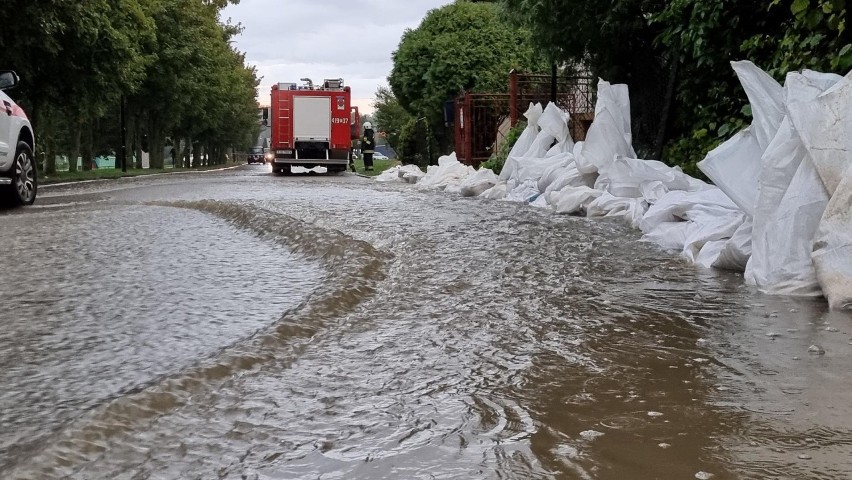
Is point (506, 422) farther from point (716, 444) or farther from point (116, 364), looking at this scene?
point (116, 364)

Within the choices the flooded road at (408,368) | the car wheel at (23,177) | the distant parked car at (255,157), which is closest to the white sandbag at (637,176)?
the flooded road at (408,368)

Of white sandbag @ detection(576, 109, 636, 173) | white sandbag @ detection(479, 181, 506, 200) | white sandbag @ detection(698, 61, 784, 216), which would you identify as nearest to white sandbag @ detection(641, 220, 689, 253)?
white sandbag @ detection(698, 61, 784, 216)

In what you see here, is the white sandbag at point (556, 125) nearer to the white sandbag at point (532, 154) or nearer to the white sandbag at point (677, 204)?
the white sandbag at point (532, 154)

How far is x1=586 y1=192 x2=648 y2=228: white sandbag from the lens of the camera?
7770mm

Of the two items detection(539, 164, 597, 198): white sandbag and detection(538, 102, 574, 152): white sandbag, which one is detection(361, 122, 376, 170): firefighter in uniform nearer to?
detection(538, 102, 574, 152): white sandbag

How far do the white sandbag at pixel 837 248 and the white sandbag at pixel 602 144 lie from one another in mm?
5544

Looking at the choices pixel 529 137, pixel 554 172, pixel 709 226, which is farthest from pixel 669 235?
pixel 529 137

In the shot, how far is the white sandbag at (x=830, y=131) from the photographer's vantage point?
4363 millimetres

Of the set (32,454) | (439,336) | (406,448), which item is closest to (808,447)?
(406,448)

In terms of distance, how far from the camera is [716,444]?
2.27 meters

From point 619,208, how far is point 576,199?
75cm

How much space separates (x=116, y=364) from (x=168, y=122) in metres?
38.3

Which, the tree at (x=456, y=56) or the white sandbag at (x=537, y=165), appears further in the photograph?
the tree at (x=456, y=56)

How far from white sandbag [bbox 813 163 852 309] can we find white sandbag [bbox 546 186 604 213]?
15.8 feet
